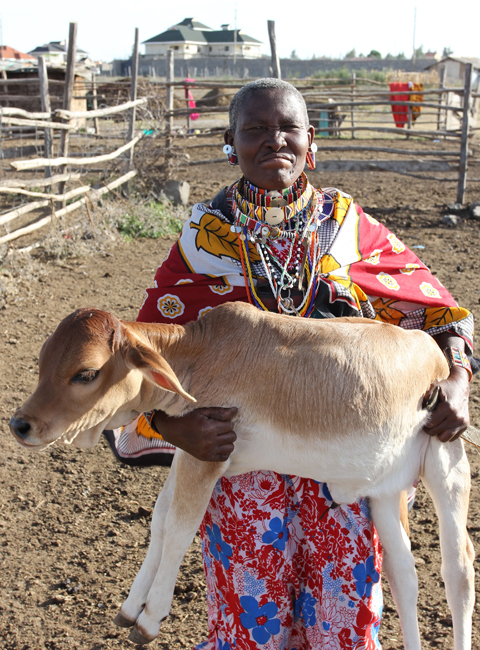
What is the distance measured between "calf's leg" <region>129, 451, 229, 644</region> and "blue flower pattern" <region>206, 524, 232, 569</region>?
0.18 meters

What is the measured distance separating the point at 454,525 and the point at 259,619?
69cm

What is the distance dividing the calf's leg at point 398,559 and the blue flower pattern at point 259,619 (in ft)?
1.33

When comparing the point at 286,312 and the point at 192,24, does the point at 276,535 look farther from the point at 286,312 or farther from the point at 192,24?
the point at 192,24

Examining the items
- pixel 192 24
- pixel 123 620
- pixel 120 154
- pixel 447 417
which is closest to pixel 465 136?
pixel 120 154

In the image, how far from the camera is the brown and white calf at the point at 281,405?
65.9 inches

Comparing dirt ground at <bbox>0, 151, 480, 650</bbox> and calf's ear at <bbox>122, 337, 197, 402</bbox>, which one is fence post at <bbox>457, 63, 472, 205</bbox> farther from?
calf's ear at <bbox>122, 337, 197, 402</bbox>

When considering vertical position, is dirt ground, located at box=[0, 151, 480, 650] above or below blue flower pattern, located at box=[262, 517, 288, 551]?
below

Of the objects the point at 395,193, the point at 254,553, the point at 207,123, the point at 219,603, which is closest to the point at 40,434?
the point at 254,553

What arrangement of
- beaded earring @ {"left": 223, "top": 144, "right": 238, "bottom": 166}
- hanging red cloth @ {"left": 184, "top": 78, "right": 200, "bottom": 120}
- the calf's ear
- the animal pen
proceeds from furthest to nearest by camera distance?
hanging red cloth @ {"left": 184, "top": 78, "right": 200, "bottom": 120} < the animal pen < beaded earring @ {"left": 223, "top": 144, "right": 238, "bottom": 166} < the calf's ear

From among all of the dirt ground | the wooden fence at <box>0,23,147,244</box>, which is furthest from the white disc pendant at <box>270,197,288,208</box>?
the wooden fence at <box>0,23,147,244</box>

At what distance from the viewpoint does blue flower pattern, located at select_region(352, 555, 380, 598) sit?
6.43ft

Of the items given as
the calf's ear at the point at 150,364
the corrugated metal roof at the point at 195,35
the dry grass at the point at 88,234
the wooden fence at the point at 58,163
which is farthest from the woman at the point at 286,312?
the corrugated metal roof at the point at 195,35

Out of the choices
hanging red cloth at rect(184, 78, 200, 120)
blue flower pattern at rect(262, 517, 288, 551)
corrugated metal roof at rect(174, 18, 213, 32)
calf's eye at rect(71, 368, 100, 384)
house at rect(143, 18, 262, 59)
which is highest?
corrugated metal roof at rect(174, 18, 213, 32)

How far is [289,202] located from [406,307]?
0.57 meters
